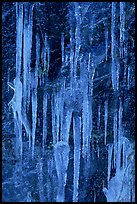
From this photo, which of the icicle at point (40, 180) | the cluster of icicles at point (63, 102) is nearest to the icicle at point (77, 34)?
the cluster of icicles at point (63, 102)

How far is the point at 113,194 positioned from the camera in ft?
6.48

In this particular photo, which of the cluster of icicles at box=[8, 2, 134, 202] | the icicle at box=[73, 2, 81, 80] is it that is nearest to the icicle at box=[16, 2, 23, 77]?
the cluster of icicles at box=[8, 2, 134, 202]

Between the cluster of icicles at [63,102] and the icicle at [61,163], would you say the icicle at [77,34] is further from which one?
the icicle at [61,163]

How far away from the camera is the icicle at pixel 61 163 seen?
1.94 metres

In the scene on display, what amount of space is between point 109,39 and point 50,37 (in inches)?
14.8

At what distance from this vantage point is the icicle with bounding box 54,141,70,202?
1.94m

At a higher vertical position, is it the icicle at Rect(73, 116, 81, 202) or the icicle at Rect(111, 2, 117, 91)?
the icicle at Rect(111, 2, 117, 91)

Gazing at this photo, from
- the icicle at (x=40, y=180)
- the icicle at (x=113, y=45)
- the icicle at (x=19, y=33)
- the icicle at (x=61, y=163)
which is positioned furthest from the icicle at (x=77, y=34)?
the icicle at (x=40, y=180)

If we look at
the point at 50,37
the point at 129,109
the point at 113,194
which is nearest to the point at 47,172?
the point at 113,194

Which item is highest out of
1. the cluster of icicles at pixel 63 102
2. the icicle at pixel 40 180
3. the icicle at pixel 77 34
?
the icicle at pixel 77 34

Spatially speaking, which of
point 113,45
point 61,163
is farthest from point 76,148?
→ point 113,45

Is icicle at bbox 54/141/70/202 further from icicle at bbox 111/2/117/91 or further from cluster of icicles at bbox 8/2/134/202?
icicle at bbox 111/2/117/91

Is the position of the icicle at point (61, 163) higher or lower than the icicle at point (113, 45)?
lower

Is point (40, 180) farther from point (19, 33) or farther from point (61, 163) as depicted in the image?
point (19, 33)
